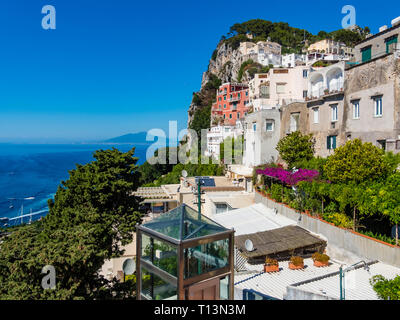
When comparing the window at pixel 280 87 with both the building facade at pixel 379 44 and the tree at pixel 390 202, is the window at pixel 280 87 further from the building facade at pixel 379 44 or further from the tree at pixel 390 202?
the tree at pixel 390 202

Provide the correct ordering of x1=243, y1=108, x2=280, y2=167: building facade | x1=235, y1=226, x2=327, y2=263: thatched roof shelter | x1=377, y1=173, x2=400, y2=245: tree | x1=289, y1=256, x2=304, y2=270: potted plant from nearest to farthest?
x1=377, y1=173, x2=400, y2=245: tree
x1=289, y1=256, x2=304, y2=270: potted plant
x1=235, y1=226, x2=327, y2=263: thatched roof shelter
x1=243, y1=108, x2=280, y2=167: building facade

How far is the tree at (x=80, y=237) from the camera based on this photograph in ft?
25.7

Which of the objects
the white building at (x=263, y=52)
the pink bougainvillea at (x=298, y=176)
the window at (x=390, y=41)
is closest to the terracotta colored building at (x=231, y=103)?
the white building at (x=263, y=52)

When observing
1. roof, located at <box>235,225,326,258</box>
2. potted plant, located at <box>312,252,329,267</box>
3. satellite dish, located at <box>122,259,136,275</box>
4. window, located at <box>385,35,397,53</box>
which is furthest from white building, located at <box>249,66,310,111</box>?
satellite dish, located at <box>122,259,136,275</box>

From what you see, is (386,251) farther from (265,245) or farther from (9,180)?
(9,180)

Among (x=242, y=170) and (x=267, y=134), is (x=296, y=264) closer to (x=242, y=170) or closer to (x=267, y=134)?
(x=267, y=134)

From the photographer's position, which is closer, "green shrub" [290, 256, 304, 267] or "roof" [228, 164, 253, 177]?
"green shrub" [290, 256, 304, 267]

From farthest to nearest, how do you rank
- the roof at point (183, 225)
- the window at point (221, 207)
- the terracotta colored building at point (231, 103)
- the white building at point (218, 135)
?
the terracotta colored building at point (231, 103) < the white building at point (218, 135) < the window at point (221, 207) < the roof at point (183, 225)

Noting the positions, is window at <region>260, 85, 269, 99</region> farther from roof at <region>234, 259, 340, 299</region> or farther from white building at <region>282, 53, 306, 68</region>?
roof at <region>234, 259, 340, 299</region>

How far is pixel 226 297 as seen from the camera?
641cm

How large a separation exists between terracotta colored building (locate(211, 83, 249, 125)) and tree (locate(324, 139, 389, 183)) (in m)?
39.8

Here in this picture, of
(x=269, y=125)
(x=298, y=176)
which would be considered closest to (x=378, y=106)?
(x=298, y=176)

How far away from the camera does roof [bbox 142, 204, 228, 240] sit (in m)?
5.83

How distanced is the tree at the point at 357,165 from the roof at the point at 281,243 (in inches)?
128
